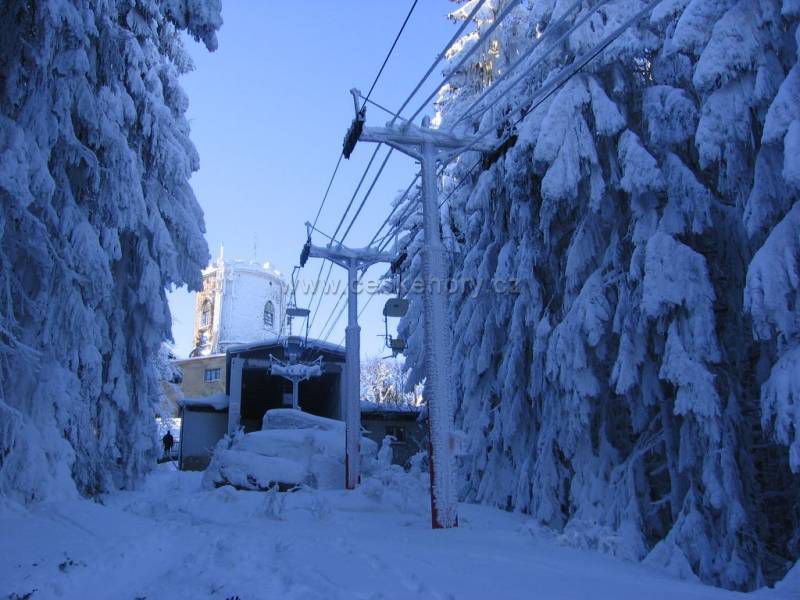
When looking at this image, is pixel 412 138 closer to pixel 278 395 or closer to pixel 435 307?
pixel 435 307

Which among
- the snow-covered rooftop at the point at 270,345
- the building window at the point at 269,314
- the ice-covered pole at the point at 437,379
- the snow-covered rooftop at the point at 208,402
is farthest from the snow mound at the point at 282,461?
the building window at the point at 269,314

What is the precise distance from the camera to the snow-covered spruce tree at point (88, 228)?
867 centimetres

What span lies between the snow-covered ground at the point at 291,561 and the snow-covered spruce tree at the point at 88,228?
1.88 metres

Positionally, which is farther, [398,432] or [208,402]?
[398,432]

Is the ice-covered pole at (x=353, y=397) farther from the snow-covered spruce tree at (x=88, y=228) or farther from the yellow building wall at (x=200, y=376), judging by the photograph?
the yellow building wall at (x=200, y=376)

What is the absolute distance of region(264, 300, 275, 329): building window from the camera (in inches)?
2443

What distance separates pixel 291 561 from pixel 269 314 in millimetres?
57555

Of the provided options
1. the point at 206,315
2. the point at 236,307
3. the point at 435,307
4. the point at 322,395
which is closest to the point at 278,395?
the point at 322,395

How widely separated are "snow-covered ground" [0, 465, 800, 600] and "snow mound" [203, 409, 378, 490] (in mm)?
5954

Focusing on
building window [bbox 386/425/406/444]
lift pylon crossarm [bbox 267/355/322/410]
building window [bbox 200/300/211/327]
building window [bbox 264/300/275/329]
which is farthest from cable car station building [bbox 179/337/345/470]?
building window [bbox 200/300/211/327]

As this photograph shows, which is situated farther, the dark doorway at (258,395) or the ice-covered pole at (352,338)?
the dark doorway at (258,395)

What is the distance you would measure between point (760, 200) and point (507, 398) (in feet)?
25.0

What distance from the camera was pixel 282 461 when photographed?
16.9 metres

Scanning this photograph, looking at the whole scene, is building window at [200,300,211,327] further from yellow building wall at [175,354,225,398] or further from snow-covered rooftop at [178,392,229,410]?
snow-covered rooftop at [178,392,229,410]
